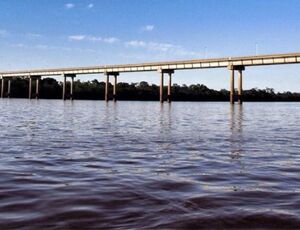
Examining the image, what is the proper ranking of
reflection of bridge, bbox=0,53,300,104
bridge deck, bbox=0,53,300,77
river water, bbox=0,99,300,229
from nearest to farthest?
river water, bbox=0,99,300,229 < bridge deck, bbox=0,53,300,77 < reflection of bridge, bbox=0,53,300,104

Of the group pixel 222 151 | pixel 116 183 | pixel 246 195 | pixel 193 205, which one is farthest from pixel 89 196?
pixel 222 151

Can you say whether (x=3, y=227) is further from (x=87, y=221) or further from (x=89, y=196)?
(x=89, y=196)

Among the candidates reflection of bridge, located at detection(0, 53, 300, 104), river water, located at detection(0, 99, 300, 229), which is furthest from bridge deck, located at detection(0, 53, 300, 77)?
river water, located at detection(0, 99, 300, 229)

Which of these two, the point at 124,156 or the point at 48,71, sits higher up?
the point at 48,71

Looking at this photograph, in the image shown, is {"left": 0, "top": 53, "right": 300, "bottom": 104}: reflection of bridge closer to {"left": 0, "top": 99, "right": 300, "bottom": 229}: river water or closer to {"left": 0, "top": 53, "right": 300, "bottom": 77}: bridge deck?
{"left": 0, "top": 53, "right": 300, "bottom": 77}: bridge deck

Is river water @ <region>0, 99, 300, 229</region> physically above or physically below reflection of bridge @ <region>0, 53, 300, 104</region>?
below

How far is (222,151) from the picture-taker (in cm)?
1293

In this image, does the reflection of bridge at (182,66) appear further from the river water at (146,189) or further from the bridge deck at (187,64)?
the river water at (146,189)

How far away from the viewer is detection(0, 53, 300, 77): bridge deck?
88387 mm

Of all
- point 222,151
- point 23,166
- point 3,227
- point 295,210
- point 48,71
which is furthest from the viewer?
point 48,71

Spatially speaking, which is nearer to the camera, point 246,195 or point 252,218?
point 252,218

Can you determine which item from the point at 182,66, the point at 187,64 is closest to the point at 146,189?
the point at 187,64

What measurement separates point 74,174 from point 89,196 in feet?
6.56

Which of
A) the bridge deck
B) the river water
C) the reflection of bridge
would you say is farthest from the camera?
the reflection of bridge
